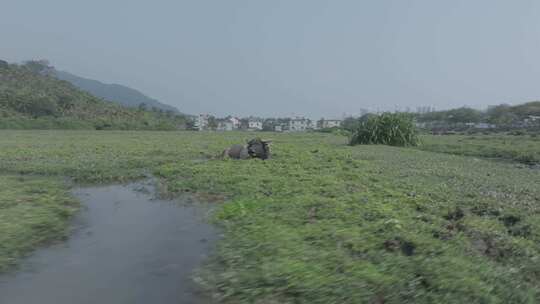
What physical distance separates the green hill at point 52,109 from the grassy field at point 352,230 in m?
37.8

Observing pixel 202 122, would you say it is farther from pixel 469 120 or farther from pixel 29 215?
pixel 29 215

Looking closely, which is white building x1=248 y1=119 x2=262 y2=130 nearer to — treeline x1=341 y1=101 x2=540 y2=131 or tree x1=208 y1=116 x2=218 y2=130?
tree x1=208 y1=116 x2=218 y2=130

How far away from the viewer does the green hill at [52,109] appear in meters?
45.8

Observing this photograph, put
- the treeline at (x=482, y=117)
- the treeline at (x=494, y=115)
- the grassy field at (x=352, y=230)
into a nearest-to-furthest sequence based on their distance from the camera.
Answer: the grassy field at (x=352, y=230) < the treeline at (x=482, y=117) < the treeline at (x=494, y=115)

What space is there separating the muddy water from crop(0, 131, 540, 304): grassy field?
0.31 m

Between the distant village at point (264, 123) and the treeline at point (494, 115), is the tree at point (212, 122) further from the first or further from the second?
the treeline at point (494, 115)

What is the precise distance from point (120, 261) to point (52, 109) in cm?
5391

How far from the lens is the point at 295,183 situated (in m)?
9.72

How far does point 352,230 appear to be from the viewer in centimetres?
582

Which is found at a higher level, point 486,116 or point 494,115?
point 494,115

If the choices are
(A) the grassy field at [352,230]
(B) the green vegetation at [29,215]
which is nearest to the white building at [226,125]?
(A) the grassy field at [352,230]

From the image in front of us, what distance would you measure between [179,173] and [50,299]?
7575 mm

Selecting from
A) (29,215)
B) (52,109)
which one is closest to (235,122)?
(52,109)

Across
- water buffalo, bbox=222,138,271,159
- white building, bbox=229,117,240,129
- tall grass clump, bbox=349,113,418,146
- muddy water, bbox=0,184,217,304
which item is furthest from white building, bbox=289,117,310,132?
muddy water, bbox=0,184,217,304
